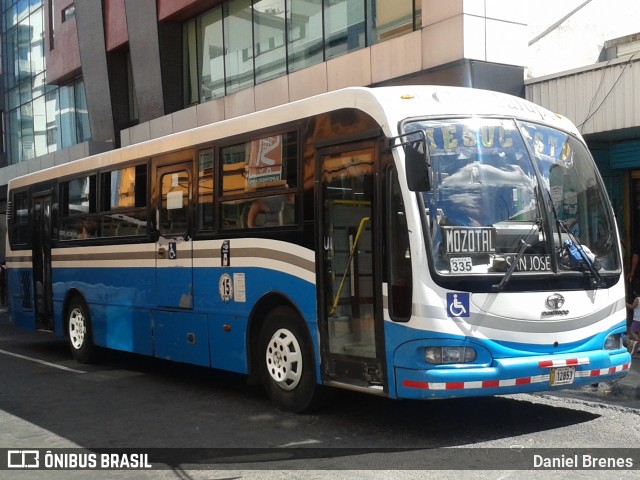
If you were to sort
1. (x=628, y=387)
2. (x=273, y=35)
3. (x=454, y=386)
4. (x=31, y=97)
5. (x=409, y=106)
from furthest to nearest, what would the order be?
(x=31, y=97), (x=273, y=35), (x=628, y=387), (x=409, y=106), (x=454, y=386)

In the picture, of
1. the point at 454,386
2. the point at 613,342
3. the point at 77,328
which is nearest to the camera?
the point at 454,386

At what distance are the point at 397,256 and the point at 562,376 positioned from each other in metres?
1.73

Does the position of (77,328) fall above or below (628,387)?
above

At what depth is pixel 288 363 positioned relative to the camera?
8.62 m

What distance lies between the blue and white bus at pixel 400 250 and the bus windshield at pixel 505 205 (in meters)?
0.01

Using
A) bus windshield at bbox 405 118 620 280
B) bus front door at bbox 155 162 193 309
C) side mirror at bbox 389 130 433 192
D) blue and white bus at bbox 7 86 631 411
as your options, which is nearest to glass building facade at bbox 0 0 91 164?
bus front door at bbox 155 162 193 309

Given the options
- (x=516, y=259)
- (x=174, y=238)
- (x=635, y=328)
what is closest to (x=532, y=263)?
(x=516, y=259)

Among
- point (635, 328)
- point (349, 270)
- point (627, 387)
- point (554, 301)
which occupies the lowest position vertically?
point (627, 387)

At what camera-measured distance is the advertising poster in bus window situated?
8898mm

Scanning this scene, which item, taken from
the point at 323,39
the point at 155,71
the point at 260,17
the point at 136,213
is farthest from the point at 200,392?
the point at 155,71

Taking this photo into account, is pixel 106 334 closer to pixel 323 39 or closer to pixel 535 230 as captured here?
pixel 535 230

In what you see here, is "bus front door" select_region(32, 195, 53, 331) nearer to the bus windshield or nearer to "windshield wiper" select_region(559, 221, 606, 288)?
the bus windshield

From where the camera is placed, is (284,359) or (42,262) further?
(42,262)

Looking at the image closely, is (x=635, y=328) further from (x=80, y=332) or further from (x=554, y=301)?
(x=80, y=332)
